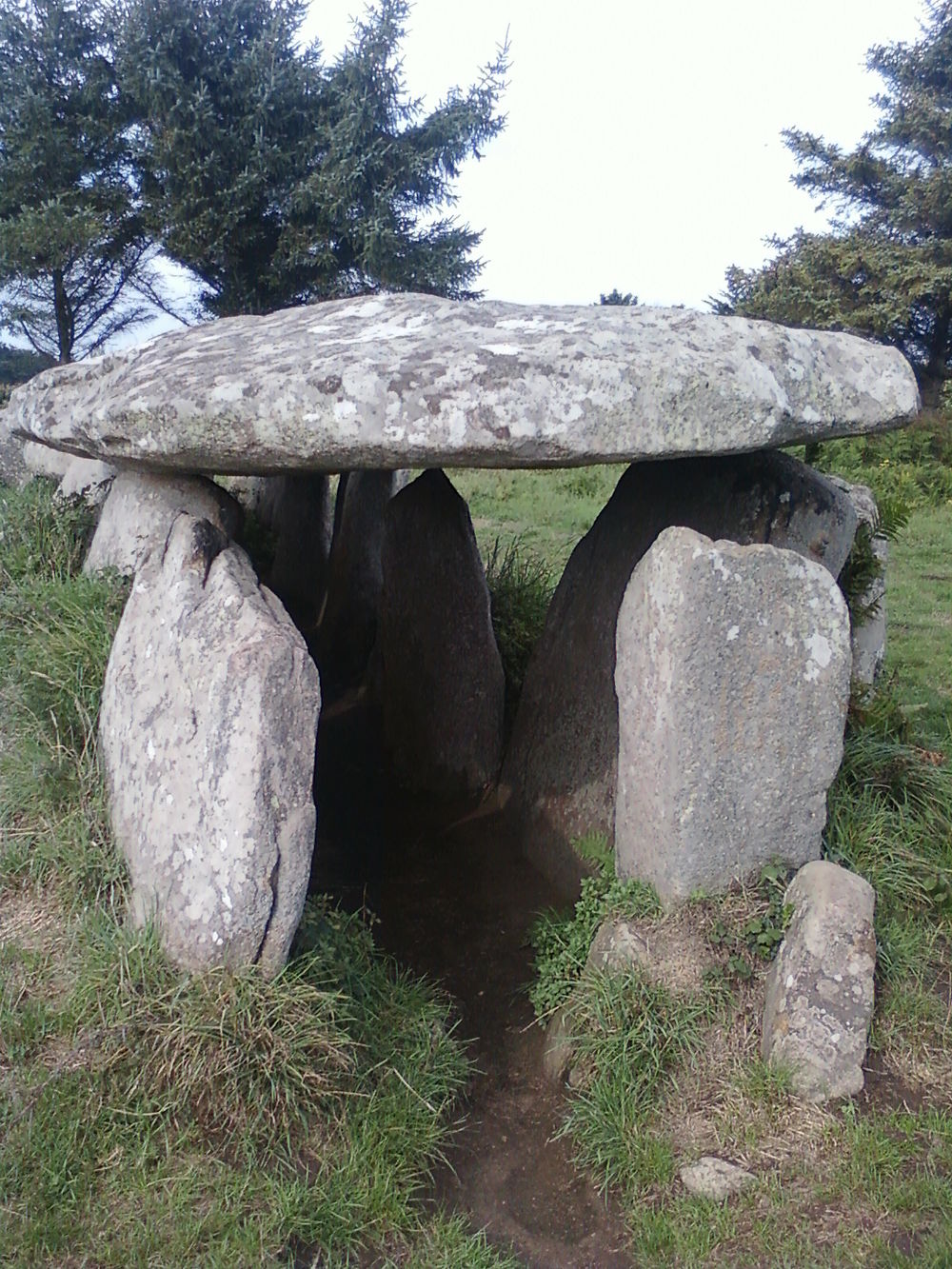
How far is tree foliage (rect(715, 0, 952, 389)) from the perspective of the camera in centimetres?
1567

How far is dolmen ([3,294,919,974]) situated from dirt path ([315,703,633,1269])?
472mm

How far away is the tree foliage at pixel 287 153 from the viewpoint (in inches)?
635

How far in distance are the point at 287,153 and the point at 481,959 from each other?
14620mm

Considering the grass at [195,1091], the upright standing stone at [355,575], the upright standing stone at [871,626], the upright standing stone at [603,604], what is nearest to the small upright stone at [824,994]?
the grass at [195,1091]

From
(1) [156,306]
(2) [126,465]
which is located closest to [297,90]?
(1) [156,306]

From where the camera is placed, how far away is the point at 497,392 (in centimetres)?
342

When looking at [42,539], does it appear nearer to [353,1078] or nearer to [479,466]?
[479,466]

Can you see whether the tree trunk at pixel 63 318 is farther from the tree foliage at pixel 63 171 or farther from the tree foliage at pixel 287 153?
the tree foliage at pixel 287 153

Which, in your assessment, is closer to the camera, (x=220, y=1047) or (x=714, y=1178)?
(x=220, y=1047)

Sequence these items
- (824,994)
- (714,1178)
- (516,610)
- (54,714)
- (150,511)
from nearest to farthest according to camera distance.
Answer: (714,1178)
(824,994)
(54,714)
(150,511)
(516,610)

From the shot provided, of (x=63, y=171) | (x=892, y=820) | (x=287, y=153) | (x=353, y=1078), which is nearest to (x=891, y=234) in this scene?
Result: (x=287, y=153)

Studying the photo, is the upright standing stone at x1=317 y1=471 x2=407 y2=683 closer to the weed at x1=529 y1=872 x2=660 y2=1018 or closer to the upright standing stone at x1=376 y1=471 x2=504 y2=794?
the upright standing stone at x1=376 y1=471 x2=504 y2=794

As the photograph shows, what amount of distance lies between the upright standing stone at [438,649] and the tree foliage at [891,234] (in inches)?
460

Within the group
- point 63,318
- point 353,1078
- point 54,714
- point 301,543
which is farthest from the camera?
point 63,318
